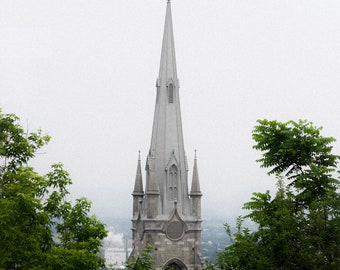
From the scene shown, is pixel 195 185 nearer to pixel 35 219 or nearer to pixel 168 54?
pixel 168 54

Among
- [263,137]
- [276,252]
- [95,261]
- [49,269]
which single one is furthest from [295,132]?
[49,269]

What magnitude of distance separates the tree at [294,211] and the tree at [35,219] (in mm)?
5115

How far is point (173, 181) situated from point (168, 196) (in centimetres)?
156

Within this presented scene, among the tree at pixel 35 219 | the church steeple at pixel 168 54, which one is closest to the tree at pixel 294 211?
the tree at pixel 35 219

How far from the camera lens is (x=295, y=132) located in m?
18.8

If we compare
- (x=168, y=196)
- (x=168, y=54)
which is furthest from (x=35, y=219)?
(x=168, y=54)

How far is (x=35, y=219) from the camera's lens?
51.2 feet

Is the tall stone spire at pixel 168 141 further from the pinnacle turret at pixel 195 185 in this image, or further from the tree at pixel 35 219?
the tree at pixel 35 219

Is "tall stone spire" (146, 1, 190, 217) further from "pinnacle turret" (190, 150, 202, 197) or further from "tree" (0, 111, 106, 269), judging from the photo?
"tree" (0, 111, 106, 269)

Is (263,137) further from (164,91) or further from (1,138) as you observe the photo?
(164,91)

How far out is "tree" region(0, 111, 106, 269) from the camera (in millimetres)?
15375

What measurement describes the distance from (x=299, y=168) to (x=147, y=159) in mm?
35091

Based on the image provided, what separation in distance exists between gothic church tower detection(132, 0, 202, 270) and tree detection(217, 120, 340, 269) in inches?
1227

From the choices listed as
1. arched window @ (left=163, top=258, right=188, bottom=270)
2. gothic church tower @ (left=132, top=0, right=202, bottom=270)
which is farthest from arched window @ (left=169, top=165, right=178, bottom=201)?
arched window @ (left=163, top=258, right=188, bottom=270)
